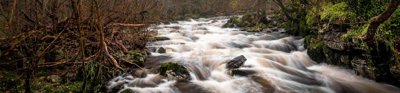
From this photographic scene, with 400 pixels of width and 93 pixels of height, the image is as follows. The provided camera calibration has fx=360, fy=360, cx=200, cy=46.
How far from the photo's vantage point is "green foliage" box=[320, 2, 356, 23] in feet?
30.8

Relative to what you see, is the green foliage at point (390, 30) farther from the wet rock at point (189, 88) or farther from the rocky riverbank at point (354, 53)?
the wet rock at point (189, 88)

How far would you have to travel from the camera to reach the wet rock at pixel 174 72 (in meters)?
8.82

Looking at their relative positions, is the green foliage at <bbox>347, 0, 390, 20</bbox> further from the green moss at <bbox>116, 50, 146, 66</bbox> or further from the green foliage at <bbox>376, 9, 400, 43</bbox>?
the green moss at <bbox>116, 50, 146, 66</bbox>

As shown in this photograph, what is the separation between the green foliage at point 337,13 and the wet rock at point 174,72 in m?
4.36

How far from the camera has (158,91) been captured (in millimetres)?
8203

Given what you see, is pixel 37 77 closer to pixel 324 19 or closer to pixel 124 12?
pixel 124 12

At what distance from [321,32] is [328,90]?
2.65 meters

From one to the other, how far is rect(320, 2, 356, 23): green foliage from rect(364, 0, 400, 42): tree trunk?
1.85m

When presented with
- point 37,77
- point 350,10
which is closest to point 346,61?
point 350,10

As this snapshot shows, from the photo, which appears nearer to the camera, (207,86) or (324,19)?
(207,86)

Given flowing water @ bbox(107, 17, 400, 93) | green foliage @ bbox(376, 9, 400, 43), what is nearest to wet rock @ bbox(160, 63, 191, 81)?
flowing water @ bbox(107, 17, 400, 93)

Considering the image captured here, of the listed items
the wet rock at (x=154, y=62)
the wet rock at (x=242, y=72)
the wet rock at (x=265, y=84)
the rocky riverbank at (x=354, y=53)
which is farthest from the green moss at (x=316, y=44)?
the wet rock at (x=154, y=62)

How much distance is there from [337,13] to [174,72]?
4.78 m

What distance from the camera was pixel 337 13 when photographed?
990 centimetres
